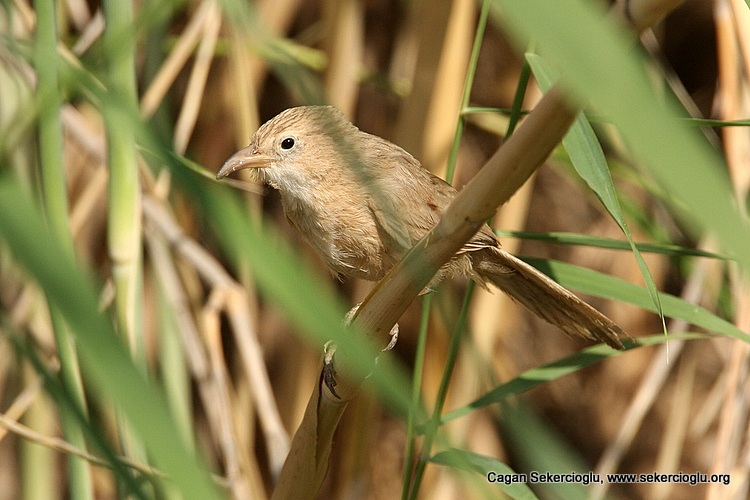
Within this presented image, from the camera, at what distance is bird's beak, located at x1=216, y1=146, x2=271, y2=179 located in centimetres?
191

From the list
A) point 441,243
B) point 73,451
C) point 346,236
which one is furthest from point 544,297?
point 73,451

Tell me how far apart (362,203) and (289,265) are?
3.92ft

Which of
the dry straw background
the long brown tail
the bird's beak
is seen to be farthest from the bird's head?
the long brown tail

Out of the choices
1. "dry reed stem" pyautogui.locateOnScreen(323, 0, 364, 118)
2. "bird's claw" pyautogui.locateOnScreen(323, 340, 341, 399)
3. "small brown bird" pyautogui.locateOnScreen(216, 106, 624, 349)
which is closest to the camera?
"bird's claw" pyautogui.locateOnScreen(323, 340, 341, 399)

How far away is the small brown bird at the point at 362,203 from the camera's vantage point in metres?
1.78

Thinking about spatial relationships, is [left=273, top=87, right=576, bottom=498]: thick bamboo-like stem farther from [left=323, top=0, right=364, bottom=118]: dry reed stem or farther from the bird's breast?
[left=323, top=0, right=364, bottom=118]: dry reed stem

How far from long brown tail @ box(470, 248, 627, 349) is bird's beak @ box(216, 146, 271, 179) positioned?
53cm

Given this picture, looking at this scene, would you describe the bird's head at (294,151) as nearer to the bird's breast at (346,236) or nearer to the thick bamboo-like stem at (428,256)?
the bird's breast at (346,236)

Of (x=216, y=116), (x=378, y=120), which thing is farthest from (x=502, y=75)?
(x=216, y=116)

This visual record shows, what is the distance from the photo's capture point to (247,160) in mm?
1927

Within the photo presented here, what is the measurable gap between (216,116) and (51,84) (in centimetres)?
189

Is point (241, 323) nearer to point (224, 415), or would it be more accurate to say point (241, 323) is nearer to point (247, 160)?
point (224, 415)

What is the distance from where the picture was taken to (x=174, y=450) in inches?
23.0

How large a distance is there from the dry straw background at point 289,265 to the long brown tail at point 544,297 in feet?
0.18
